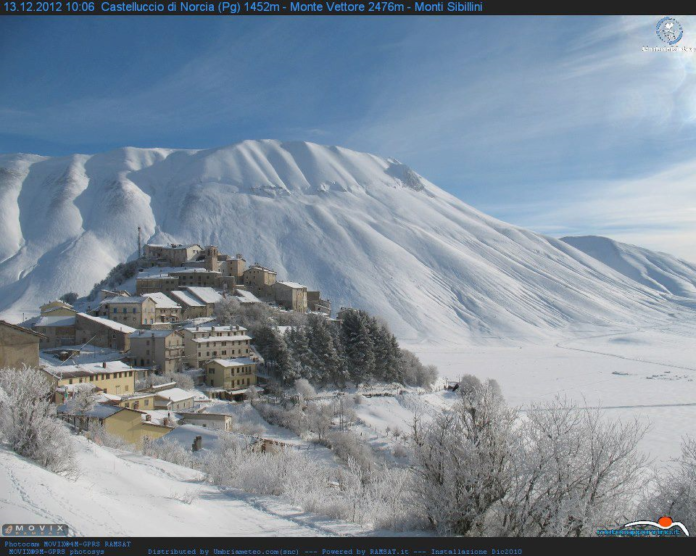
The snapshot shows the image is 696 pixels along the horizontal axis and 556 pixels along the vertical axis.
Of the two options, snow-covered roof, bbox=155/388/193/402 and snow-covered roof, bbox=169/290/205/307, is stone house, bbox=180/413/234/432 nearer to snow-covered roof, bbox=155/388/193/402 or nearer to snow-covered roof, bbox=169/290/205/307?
snow-covered roof, bbox=155/388/193/402

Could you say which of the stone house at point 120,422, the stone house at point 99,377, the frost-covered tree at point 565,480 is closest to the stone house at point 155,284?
the stone house at point 99,377

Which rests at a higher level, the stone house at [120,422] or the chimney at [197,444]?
the stone house at [120,422]

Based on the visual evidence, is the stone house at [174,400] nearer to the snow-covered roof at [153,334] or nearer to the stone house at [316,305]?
the snow-covered roof at [153,334]

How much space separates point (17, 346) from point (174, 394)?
55.2 ft

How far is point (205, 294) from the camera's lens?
171ft

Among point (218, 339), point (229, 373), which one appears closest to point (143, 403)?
point (229, 373)

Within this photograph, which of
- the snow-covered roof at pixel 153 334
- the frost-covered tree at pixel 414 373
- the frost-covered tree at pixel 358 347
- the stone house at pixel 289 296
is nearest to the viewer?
the snow-covered roof at pixel 153 334

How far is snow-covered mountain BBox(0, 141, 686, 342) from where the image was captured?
10650 cm

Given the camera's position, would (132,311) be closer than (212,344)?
No

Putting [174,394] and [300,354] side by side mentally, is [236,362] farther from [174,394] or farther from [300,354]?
[174,394]

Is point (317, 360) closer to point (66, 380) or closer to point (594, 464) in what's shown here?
point (66, 380)

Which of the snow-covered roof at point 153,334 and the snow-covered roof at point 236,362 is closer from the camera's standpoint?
the snow-covered roof at point 236,362

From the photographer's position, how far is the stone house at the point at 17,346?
15.7 meters

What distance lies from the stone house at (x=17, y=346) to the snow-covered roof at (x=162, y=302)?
30.7m
